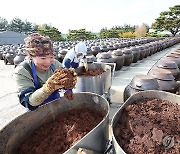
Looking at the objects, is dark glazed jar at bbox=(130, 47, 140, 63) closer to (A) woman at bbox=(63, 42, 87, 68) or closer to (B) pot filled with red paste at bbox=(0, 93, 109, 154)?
(A) woman at bbox=(63, 42, 87, 68)

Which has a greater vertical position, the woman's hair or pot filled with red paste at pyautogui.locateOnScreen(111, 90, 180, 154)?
the woman's hair

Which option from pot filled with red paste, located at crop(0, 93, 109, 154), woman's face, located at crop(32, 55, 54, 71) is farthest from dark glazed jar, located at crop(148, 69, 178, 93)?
woman's face, located at crop(32, 55, 54, 71)

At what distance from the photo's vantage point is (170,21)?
3372 centimetres

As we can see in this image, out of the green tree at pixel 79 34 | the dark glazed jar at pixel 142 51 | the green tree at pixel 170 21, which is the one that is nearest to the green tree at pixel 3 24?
the green tree at pixel 79 34

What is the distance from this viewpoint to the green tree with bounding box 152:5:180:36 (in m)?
33.5

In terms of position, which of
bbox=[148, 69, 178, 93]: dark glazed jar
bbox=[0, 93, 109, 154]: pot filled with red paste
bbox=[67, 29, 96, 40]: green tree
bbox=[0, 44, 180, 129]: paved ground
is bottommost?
bbox=[67, 29, 96, 40]: green tree

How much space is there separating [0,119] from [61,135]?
120 inches

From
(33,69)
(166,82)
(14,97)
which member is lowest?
(14,97)

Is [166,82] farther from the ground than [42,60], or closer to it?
closer to it

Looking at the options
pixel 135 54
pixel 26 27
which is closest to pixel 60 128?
pixel 135 54

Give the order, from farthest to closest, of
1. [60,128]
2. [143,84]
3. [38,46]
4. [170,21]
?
1. [170,21]
2. [143,84]
3. [38,46]
4. [60,128]

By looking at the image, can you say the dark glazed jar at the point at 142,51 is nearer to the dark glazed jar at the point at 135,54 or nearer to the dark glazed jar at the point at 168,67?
the dark glazed jar at the point at 135,54

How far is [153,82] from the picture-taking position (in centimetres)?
333

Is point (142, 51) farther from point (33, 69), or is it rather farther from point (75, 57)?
point (33, 69)
